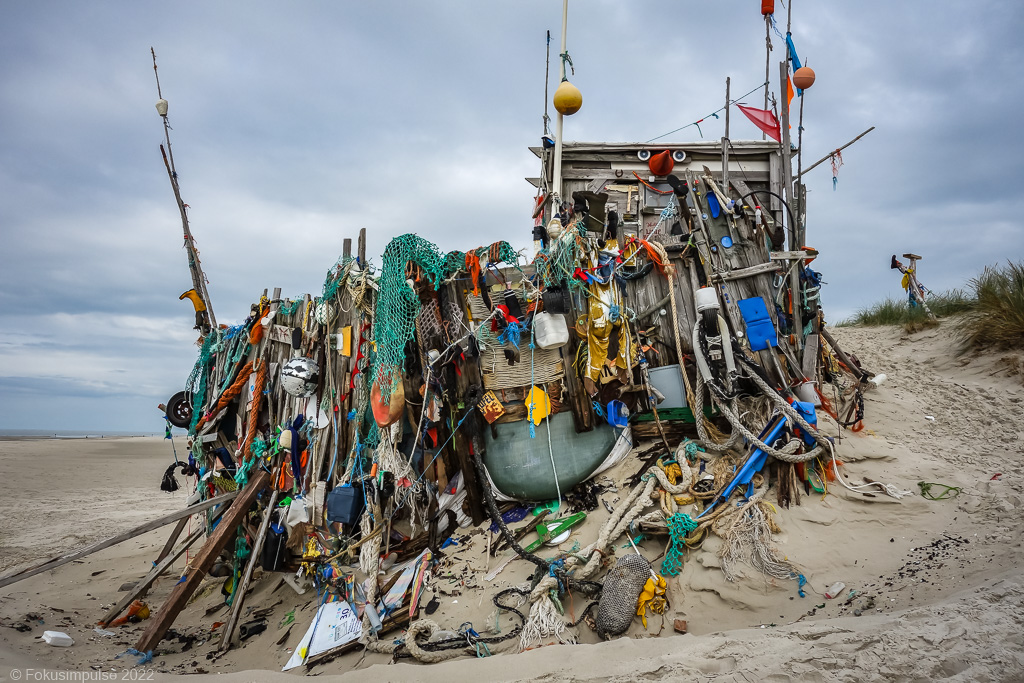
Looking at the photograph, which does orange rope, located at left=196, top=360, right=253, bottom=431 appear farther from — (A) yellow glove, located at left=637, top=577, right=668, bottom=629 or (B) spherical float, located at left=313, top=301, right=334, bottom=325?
(A) yellow glove, located at left=637, top=577, right=668, bottom=629

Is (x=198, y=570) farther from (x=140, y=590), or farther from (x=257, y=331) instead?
(x=257, y=331)

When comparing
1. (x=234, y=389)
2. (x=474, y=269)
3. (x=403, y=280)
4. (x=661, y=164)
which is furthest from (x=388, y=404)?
(x=661, y=164)

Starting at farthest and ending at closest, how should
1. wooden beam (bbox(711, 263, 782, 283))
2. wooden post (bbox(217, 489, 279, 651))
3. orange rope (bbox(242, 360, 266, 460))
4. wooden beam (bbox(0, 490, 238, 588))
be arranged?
orange rope (bbox(242, 360, 266, 460)) → wooden beam (bbox(711, 263, 782, 283)) → wooden post (bbox(217, 489, 279, 651)) → wooden beam (bbox(0, 490, 238, 588))

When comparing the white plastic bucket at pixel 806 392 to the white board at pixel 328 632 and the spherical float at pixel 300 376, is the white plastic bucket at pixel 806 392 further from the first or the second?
the spherical float at pixel 300 376

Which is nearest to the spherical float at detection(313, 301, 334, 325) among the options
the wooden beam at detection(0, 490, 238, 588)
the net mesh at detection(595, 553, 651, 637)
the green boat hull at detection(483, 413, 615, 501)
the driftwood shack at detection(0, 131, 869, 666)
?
the driftwood shack at detection(0, 131, 869, 666)

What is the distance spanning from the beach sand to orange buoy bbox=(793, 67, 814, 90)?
4.70 meters

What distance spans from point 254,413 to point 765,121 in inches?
369

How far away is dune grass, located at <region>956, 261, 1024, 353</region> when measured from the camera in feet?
24.4

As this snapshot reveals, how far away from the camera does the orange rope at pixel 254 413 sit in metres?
7.26

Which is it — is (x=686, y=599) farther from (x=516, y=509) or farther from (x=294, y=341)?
(x=294, y=341)

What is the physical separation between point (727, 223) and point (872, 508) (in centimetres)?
321

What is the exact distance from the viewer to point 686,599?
4078 mm

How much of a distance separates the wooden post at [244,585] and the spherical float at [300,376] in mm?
1363

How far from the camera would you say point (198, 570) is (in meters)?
5.77
